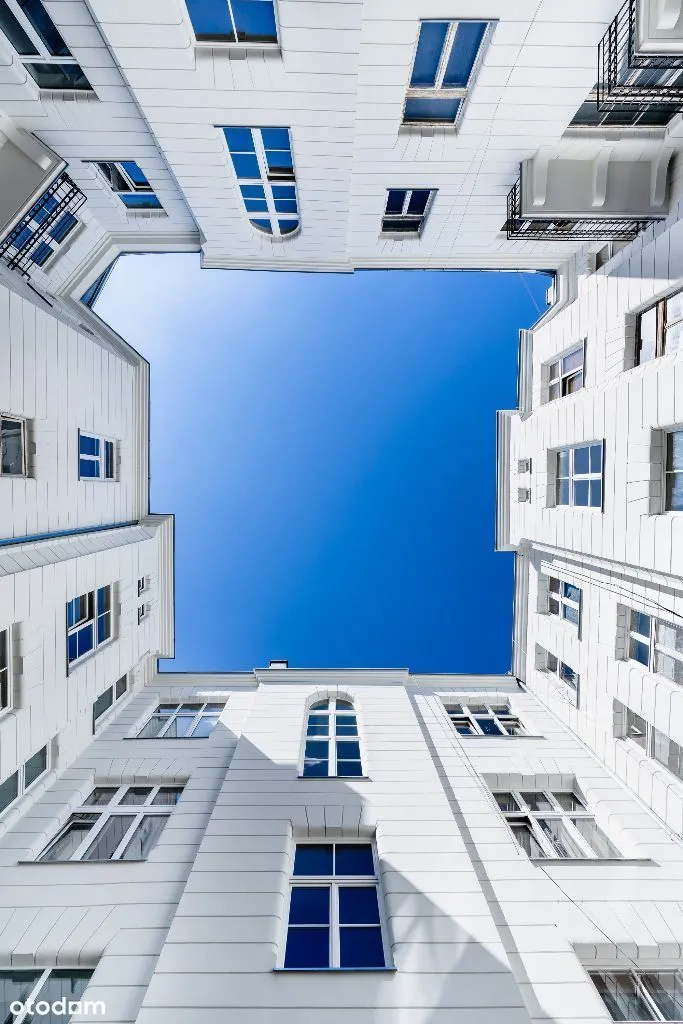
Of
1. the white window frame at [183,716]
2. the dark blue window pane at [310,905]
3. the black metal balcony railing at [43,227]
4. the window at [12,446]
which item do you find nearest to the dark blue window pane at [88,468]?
the window at [12,446]

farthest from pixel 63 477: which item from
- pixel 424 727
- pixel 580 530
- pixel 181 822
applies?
pixel 580 530

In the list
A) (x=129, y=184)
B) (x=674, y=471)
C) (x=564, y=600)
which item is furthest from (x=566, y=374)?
(x=129, y=184)

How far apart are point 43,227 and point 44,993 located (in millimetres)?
18498

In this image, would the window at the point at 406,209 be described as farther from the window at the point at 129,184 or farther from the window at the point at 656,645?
the window at the point at 656,645

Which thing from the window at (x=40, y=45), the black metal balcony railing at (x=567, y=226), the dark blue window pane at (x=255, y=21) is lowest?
the black metal balcony railing at (x=567, y=226)

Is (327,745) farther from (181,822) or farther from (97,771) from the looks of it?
(97,771)

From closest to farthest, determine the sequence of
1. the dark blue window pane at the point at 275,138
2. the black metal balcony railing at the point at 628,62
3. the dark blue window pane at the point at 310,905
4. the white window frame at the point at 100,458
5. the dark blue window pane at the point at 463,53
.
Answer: the black metal balcony railing at the point at 628,62 → the dark blue window pane at the point at 310,905 → the dark blue window pane at the point at 463,53 → the dark blue window pane at the point at 275,138 → the white window frame at the point at 100,458

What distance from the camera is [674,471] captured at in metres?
11.4

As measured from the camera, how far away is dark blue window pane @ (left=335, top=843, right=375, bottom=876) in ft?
35.5

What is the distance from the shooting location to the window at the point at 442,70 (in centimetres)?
1055

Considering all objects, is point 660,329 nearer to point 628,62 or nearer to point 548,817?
point 628,62

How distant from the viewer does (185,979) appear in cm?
802

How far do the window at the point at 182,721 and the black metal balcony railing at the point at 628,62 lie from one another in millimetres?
20242

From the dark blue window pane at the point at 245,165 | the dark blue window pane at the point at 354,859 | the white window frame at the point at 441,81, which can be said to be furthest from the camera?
the dark blue window pane at the point at 245,165
